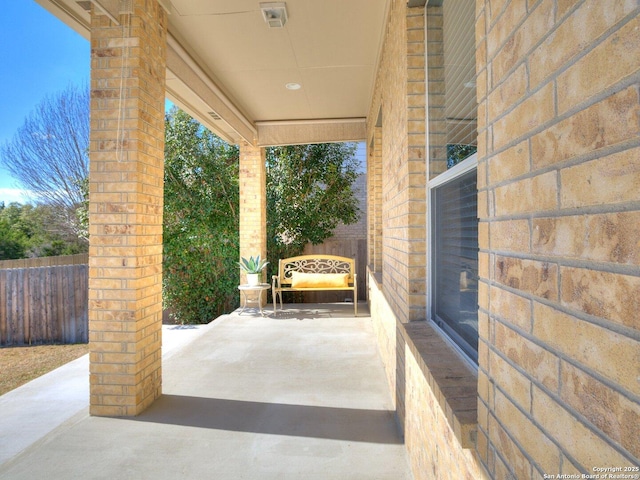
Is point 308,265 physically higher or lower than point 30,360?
higher

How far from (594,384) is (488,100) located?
2.16ft

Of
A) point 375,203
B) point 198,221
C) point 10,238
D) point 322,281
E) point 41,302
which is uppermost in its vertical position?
point 375,203

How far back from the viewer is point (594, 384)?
20.7 inches

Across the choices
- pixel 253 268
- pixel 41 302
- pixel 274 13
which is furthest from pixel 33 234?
pixel 274 13

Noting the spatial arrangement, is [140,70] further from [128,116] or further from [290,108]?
[290,108]

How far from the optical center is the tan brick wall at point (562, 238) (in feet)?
1.57

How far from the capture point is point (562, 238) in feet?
2.00

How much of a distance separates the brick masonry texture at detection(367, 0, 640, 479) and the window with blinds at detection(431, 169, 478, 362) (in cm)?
54

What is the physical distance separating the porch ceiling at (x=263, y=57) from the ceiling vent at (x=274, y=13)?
0.05 m

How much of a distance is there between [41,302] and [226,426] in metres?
5.83

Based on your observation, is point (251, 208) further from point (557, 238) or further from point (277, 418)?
point (557, 238)

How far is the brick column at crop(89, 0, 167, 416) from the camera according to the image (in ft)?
8.91

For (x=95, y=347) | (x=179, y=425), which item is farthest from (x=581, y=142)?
(x=95, y=347)

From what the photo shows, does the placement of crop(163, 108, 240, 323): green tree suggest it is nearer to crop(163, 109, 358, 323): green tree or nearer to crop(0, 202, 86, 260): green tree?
crop(163, 109, 358, 323): green tree
